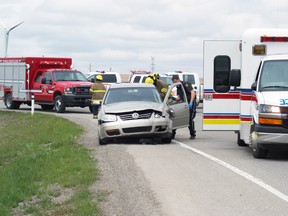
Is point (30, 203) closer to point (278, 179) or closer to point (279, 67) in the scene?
point (278, 179)

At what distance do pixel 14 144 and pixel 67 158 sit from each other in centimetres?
884

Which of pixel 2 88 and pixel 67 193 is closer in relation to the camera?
pixel 67 193

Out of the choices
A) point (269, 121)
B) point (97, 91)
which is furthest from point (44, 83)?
point (269, 121)

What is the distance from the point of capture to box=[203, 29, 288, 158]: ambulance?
14969mm

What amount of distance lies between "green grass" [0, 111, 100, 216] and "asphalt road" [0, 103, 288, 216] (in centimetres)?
33

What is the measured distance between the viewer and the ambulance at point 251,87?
589 inches

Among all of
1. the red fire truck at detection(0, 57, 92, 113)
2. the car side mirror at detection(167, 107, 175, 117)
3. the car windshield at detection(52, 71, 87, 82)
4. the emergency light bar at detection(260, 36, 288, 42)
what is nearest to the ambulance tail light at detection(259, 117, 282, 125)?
the emergency light bar at detection(260, 36, 288, 42)

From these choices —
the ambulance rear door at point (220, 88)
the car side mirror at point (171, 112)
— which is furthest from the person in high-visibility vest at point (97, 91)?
the ambulance rear door at point (220, 88)

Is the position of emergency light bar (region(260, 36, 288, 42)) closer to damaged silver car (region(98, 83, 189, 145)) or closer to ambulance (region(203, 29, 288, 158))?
ambulance (region(203, 29, 288, 158))

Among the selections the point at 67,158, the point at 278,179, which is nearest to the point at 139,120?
the point at 67,158

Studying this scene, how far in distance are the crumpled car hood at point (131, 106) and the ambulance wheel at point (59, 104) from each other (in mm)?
16425

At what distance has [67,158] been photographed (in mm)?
16250

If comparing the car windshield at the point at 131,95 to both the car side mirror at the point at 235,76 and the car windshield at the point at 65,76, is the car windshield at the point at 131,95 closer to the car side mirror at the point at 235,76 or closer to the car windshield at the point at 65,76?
the car side mirror at the point at 235,76

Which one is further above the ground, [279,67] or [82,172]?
[279,67]
